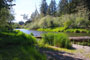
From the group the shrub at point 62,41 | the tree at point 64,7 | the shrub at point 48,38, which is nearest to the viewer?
the shrub at point 62,41

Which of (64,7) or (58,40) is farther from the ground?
(64,7)

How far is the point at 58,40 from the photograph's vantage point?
5582mm

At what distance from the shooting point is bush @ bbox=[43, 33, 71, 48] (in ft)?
17.8

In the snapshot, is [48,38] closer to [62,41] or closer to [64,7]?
[62,41]

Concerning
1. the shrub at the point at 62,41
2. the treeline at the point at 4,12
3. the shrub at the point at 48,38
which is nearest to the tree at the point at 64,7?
the treeline at the point at 4,12

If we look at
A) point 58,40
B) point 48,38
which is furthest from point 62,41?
point 48,38

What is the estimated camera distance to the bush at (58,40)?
542cm

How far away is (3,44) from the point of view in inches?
168

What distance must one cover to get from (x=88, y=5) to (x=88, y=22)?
4.43 m

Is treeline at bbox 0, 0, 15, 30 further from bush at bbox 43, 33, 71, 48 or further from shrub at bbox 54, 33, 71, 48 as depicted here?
shrub at bbox 54, 33, 71, 48

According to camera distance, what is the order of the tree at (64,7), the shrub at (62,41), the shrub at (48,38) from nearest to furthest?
the shrub at (62,41) < the shrub at (48,38) < the tree at (64,7)

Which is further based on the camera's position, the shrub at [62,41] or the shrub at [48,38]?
the shrub at [48,38]

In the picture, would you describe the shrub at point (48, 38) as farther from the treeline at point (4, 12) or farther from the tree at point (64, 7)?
the tree at point (64, 7)

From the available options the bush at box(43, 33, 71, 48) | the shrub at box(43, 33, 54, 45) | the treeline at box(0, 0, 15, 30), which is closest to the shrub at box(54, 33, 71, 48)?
the bush at box(43, 33, 71, 48)
